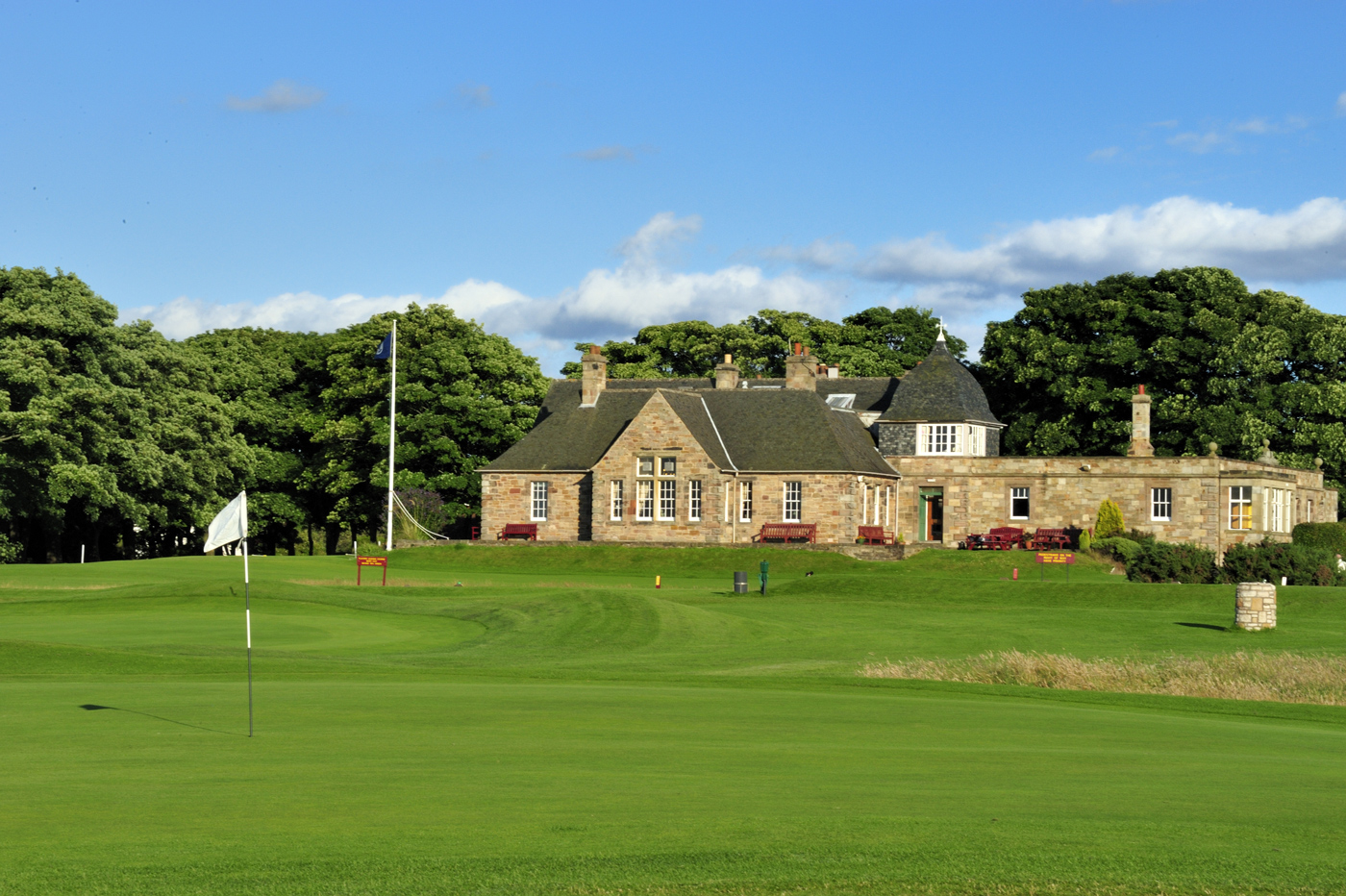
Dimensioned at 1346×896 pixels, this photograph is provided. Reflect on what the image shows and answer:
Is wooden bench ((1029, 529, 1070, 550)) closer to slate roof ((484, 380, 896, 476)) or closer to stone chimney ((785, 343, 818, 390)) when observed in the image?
slate roof ((484, 380, 896, 476))

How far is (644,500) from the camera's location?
57.5 m

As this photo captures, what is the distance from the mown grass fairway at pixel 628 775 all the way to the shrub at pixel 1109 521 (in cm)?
3028

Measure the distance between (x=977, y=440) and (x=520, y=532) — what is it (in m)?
20.6

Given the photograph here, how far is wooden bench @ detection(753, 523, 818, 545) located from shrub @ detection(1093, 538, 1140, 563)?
36.3ft

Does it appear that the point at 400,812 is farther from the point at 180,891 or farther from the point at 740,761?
the point at 740,761

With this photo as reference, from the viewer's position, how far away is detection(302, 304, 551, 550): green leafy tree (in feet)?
216

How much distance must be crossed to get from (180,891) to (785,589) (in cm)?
3548

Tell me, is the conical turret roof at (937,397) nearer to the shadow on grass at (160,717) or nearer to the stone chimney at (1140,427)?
the stone chimney at (1140,427)

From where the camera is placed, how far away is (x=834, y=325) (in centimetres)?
8450

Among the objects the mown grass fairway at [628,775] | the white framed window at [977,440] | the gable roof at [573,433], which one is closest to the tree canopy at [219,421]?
the gable roof at [573,433]

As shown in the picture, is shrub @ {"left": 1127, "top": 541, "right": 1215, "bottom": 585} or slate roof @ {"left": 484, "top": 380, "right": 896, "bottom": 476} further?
slate roof @ {"left": 484, "top": 380, "right": 896, "bottom": 476}

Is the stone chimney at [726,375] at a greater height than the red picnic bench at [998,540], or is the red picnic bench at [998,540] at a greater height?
the stone chimney at [726,375]

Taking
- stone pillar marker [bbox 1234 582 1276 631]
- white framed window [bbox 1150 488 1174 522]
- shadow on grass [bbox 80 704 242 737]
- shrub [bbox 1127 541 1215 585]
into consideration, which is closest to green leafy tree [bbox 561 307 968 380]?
white framed window [bbox 1150 488 1174 522]

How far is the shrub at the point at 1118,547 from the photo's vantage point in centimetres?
5216
